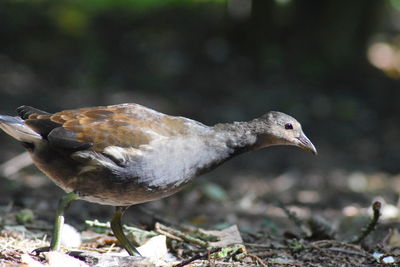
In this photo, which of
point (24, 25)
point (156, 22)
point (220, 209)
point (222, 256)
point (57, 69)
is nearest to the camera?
point (222, 256)

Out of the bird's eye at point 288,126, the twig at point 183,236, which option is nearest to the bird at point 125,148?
the bird's eye at point 288,126

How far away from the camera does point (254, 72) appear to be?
1176 cm

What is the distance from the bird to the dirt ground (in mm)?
416

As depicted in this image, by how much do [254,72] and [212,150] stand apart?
736 cm

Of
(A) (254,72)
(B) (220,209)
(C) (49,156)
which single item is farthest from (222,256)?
(A) (254,72)

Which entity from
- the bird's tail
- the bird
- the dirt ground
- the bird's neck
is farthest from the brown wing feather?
the dirt ground

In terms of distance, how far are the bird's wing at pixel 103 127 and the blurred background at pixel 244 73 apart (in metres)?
4.01

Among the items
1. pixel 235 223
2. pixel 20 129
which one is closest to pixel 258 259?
pixel 20 129

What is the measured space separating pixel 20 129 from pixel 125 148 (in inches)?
30.5

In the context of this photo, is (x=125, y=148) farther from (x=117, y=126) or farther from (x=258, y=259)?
(x=258, y=259)

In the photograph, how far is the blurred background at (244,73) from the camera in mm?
9422

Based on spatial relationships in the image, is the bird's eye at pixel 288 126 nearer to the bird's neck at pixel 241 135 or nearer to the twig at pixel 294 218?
the bird's neck at pixel 241 135

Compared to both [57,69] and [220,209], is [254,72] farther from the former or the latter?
[220,209]

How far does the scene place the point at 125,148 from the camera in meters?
4.39
